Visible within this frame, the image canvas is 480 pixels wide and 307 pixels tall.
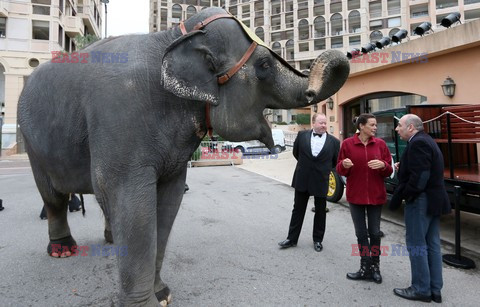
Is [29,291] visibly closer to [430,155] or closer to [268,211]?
[430,155]

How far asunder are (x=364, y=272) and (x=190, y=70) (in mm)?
2760

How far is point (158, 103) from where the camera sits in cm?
183

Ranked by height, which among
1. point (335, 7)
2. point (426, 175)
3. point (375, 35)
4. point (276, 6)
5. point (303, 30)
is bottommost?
point (426, 175)

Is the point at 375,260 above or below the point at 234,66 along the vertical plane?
below

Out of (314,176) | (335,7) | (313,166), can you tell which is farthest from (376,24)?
(314,176)

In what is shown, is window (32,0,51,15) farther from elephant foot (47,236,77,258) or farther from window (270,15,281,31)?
window (270,15,281,31)

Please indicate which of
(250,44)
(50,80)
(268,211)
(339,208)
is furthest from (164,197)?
(339,208)

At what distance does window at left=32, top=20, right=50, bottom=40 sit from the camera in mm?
26053

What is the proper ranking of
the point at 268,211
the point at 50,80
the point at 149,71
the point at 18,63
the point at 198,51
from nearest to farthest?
the point at 198,51 < the point at 149,71 < the point at 50,80 < the point at 268,211 < the point at 18,63

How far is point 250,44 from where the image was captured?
1.79 metres

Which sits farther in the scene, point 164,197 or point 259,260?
point 259,260

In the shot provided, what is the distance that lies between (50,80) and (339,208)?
582 centimetres

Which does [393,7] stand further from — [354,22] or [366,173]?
[366,173]

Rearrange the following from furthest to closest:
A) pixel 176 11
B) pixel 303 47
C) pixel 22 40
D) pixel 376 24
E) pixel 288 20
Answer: pixel 176 11, pixel 288 20, pixel 303 47, pixel 376 24, pixel 22 40
